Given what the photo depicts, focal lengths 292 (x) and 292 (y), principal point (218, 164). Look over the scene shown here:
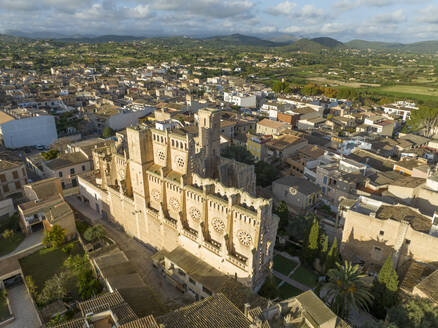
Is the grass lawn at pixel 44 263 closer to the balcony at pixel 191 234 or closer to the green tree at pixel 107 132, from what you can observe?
the balcony at pixel 191 234

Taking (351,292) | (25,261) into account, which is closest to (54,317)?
(25,261)

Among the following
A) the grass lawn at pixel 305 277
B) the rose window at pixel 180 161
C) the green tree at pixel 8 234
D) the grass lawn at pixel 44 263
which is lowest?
the grass lawn at pixel 44 263

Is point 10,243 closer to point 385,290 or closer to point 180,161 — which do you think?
point 180,161

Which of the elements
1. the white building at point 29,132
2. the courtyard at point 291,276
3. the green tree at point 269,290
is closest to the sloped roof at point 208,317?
the green tree at point 269,290

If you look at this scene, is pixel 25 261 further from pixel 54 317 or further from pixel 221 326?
pixel 221 326

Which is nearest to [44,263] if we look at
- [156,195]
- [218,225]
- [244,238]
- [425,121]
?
[156,195]

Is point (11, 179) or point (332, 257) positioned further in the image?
point (11, 179)
